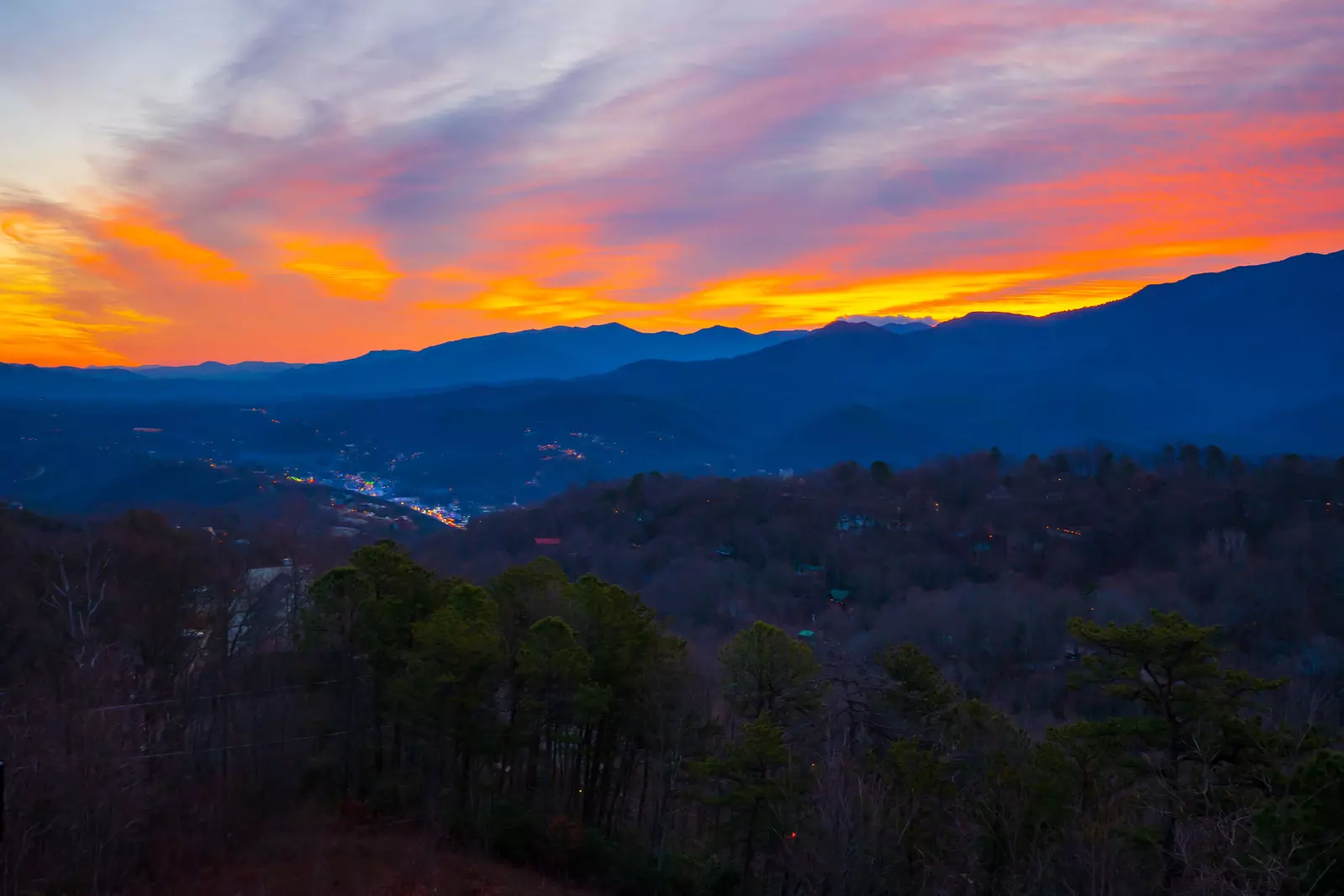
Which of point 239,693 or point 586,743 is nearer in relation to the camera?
point 586,743

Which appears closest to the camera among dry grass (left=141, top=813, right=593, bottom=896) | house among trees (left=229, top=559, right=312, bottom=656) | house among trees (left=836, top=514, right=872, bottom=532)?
dry grass (left=141, top=813, right=593, bottom=896)

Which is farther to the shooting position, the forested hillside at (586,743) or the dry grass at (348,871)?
the dry grass at (348,871)

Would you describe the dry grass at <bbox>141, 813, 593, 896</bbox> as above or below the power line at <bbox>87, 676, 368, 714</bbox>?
below

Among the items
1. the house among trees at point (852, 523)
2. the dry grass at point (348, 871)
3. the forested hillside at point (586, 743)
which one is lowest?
the house among trees at point (852, 523)

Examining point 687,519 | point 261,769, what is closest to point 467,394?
point 687,519

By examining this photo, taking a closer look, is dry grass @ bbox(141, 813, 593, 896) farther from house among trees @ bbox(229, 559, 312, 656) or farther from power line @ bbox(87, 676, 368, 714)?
house among trees @ bbox(229, 559, 312, 656)

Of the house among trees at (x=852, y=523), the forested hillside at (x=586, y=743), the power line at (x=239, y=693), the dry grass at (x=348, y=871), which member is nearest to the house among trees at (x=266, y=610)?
the forested hillside at (x=586, y=743)

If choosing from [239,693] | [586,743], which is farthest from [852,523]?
[239,693]

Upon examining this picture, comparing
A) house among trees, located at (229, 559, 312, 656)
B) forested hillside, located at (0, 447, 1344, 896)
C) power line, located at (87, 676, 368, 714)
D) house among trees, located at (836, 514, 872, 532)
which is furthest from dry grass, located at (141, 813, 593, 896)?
house among trees, located at (836, 514, 872, 532)

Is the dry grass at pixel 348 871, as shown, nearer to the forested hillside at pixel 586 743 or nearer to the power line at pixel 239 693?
the forested hillside at pixel 586 743

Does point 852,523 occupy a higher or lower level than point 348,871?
lower

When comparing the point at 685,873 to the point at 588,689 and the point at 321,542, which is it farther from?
the point at 321,542

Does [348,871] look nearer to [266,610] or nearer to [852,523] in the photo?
[266,610]
